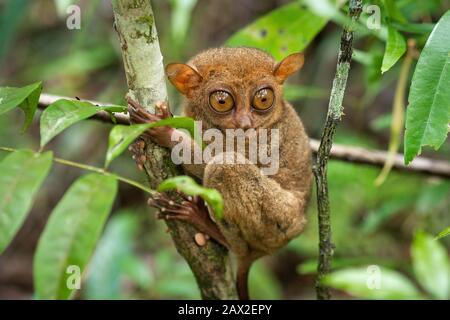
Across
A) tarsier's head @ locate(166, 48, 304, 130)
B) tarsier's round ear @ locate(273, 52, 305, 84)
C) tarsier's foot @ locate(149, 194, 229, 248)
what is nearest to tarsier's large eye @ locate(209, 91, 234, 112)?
tarsier's head @ locate(166, 48, 304, 130)

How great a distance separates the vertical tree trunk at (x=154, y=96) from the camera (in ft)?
7.80

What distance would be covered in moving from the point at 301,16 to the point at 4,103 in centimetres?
207

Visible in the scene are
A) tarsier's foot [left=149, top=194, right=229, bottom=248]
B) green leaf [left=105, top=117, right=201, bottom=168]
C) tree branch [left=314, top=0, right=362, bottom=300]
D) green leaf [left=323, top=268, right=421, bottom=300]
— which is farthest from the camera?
tarsier's foot [left=149, top=194, right=229, bottom=248]

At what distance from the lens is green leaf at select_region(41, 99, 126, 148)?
1.87 m

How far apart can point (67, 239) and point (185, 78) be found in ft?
5.72

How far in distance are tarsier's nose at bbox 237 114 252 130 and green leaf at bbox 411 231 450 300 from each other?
1.17 m

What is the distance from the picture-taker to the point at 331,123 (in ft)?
7.54

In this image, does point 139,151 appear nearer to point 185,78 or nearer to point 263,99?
point 185,78

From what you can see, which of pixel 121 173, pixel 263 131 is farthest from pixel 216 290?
pixel 121 173

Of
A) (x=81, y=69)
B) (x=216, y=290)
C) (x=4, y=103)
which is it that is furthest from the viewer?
(x=81, y=69)

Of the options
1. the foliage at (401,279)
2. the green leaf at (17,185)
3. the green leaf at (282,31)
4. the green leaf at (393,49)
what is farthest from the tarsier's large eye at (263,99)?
the green leaf at (17,185)

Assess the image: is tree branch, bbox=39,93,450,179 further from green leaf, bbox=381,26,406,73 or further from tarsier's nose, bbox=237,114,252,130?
green leaf, bbox=381,26,406,73
